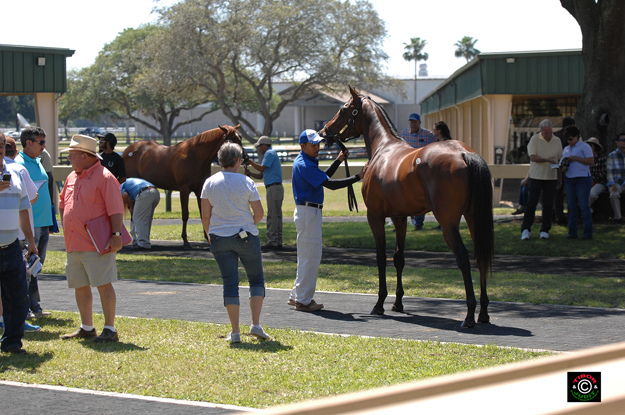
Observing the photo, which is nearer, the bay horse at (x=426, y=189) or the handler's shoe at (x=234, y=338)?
the handler's shoe at (x=234, y=338)

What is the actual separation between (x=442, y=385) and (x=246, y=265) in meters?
5.12

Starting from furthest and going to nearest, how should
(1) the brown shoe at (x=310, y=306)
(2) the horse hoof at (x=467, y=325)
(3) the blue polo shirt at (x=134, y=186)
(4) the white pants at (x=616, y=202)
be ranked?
(3) the blue polo shirt at (x=134, y=186), (4) the white pants at (x=616, y=202), (1) the brown shoe at (x=310, y=306), (2) the horse hoof at (x=467, y=325)

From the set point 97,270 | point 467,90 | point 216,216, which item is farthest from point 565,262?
point 467,90

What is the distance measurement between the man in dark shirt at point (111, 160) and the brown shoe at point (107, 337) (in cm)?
542

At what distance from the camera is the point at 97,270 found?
20.4 feet

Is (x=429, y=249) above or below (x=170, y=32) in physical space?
below

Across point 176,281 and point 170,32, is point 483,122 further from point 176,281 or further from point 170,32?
point 170,32

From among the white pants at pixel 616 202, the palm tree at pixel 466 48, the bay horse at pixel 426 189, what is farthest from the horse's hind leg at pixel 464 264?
the palm tree at pixel 466 48

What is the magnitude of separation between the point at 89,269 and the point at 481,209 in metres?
3.74

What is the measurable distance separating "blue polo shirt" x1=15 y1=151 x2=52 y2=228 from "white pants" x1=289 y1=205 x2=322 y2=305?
9.00ft

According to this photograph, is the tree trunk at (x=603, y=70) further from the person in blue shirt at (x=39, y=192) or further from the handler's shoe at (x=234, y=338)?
the person in blue shirt at (x=39, y=192)

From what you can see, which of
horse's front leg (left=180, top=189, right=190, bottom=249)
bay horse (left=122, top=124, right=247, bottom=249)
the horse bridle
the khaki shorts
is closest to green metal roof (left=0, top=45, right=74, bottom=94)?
bay horse (left=122, top=124, right=247, bottom=249)

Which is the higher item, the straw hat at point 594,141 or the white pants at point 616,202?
the straw hat at point 594,141

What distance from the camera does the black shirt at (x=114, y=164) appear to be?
11.3 m
